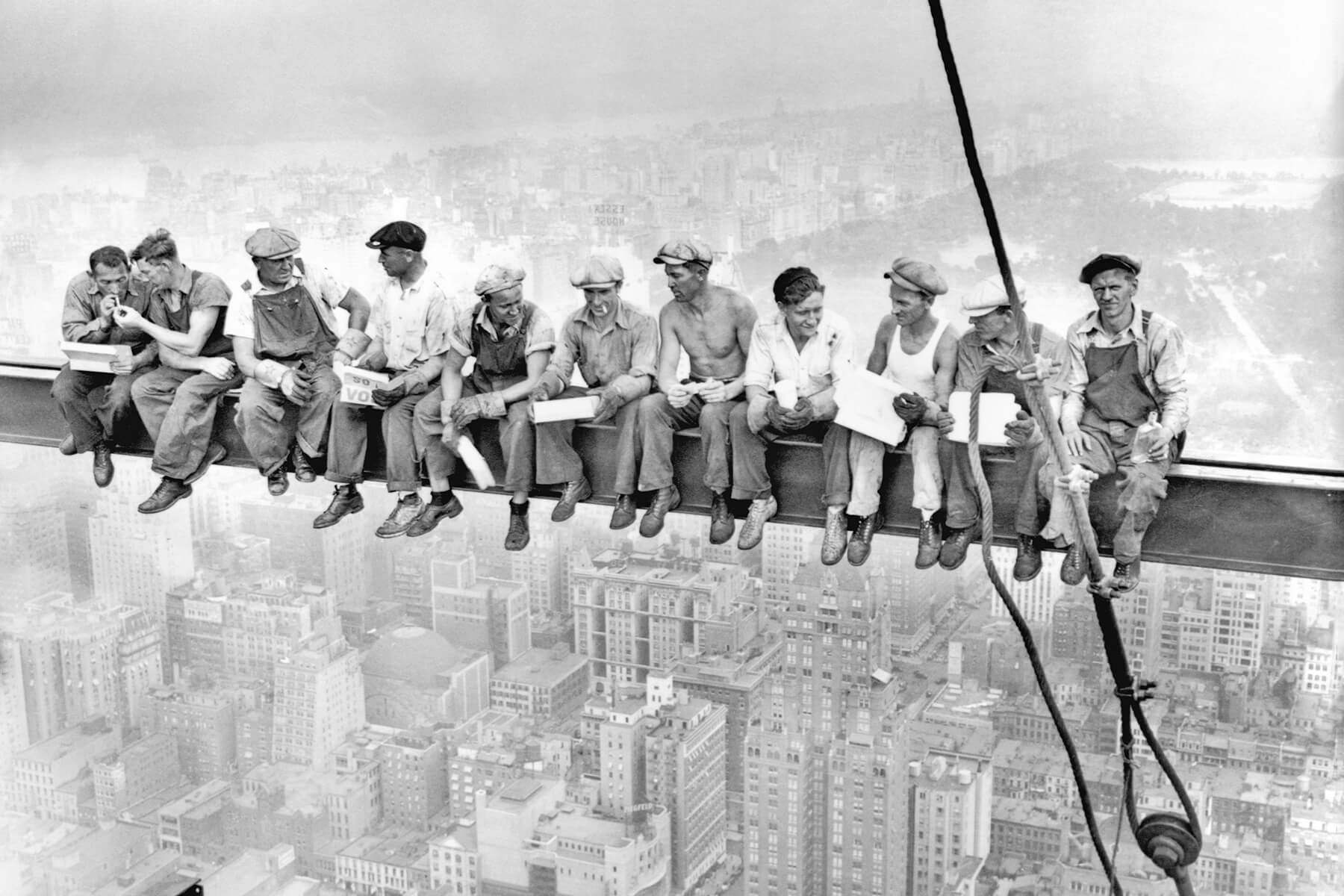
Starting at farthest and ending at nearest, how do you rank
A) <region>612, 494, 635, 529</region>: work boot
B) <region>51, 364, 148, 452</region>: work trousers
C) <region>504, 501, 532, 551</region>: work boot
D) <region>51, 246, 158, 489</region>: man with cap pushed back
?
<region>51, 364, 148, 452</region>: work trousers < <region>51, 246, 158, 489</region>: man with cap pushed back < <region>504, 501, 532, 551</region>: work boot < <region>612, 494, 635, 529</region>: work boot

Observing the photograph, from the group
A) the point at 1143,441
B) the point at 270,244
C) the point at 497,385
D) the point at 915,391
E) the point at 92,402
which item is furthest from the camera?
the point at 92,402

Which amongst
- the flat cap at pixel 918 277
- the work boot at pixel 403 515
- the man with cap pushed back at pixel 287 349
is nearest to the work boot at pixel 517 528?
the work boot at pixel 403 515

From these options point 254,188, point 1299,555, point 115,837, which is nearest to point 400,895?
point 115,837

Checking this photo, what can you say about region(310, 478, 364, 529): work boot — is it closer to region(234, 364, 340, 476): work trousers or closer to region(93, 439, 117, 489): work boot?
region(234, 364, 340, 476): work trousers

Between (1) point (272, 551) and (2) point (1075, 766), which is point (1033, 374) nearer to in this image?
(2) point (1075, 766)

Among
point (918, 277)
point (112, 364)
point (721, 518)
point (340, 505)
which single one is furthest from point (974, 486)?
point (112, 364)

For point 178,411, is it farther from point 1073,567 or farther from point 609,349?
point 1073,567

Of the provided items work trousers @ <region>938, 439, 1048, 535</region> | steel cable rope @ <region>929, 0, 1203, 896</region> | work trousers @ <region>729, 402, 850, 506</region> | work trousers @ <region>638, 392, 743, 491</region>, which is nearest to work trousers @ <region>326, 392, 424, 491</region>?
work trousers @ <region>638, 392, 743, 491</region>
